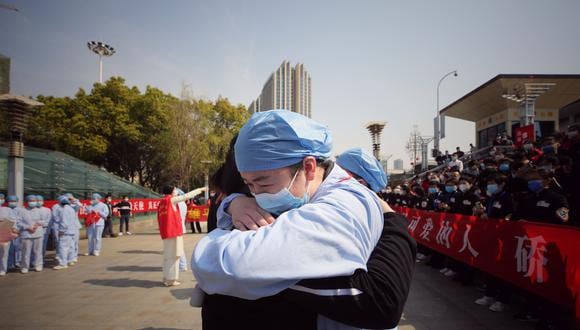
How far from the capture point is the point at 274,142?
987 millimetres

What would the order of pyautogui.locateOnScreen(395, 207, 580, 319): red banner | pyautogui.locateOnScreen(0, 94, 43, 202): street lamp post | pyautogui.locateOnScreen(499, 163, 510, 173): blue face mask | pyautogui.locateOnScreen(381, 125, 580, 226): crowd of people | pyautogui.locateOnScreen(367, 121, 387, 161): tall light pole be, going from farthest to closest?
1. pyautogui.locateOnScreen(367, 121, 387, 161): tall light pole
2. pyautogui.locateOnScreen(0, 94, 43, 202): street lamp post
3. pyautogui.locateOnScreen(499, 163, 510, 173): blue face mask
4. pyautogui.locateOnScreen(381, 125, 580, 226): crowd of people
5. pyautogui.locateOnScreen(395, 207, 580, 319): red banner

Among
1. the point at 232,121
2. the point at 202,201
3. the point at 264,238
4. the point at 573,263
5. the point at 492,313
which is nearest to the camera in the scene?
the point at 264,238

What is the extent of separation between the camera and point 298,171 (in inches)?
41.6

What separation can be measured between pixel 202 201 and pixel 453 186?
20291 mm

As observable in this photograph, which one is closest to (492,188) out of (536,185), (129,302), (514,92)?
(536,185)

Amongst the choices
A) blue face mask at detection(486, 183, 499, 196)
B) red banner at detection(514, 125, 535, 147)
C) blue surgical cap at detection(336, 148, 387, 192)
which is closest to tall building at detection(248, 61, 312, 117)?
red banner at detection(514, 125, 535, 147)

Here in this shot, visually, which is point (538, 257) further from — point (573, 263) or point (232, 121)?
point (232, 121)

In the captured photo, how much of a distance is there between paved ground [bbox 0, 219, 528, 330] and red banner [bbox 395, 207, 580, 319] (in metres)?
0.71

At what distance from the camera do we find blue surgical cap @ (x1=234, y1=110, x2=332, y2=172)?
0.98 metres

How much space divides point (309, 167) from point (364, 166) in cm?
261

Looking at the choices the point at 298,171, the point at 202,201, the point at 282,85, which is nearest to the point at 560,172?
the point at 298,171

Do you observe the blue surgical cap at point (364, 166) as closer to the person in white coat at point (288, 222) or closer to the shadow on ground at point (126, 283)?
the person in white coat at point (288, 222)

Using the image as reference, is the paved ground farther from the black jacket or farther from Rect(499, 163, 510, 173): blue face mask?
the black jacket

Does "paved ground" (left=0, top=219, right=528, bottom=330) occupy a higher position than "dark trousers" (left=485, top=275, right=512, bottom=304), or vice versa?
"dark trousers" (left=485, top=275, right=512, bottom=304)
